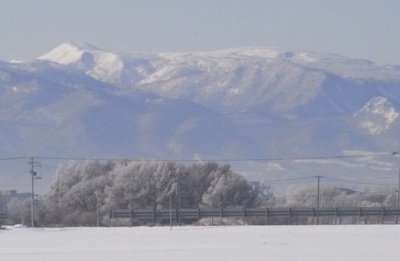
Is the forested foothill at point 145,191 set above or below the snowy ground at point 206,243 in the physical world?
above

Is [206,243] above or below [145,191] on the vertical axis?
below

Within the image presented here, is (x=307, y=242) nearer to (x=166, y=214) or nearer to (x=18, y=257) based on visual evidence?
(x=18, y=257)

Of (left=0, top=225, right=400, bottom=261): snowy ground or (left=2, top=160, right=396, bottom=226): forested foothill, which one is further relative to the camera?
(left=2, top=160, right=396, bottom=226): forested foothill

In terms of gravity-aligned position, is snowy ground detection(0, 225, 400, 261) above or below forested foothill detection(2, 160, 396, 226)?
below

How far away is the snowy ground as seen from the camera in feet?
127

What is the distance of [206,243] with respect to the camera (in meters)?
45.0

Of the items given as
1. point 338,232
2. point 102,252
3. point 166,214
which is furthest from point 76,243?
point 166,214

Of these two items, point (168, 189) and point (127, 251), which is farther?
point (168, 189)

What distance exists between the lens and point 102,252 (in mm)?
40969

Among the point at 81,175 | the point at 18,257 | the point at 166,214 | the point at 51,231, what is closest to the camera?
the point at 18,257

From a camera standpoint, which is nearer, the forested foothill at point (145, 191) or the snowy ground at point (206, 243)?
the snowy ground at point (206, 243)

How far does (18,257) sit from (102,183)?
130 ft

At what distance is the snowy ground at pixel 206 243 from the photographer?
3878cm

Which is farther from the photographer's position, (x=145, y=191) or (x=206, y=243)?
(x=145, y=191)
